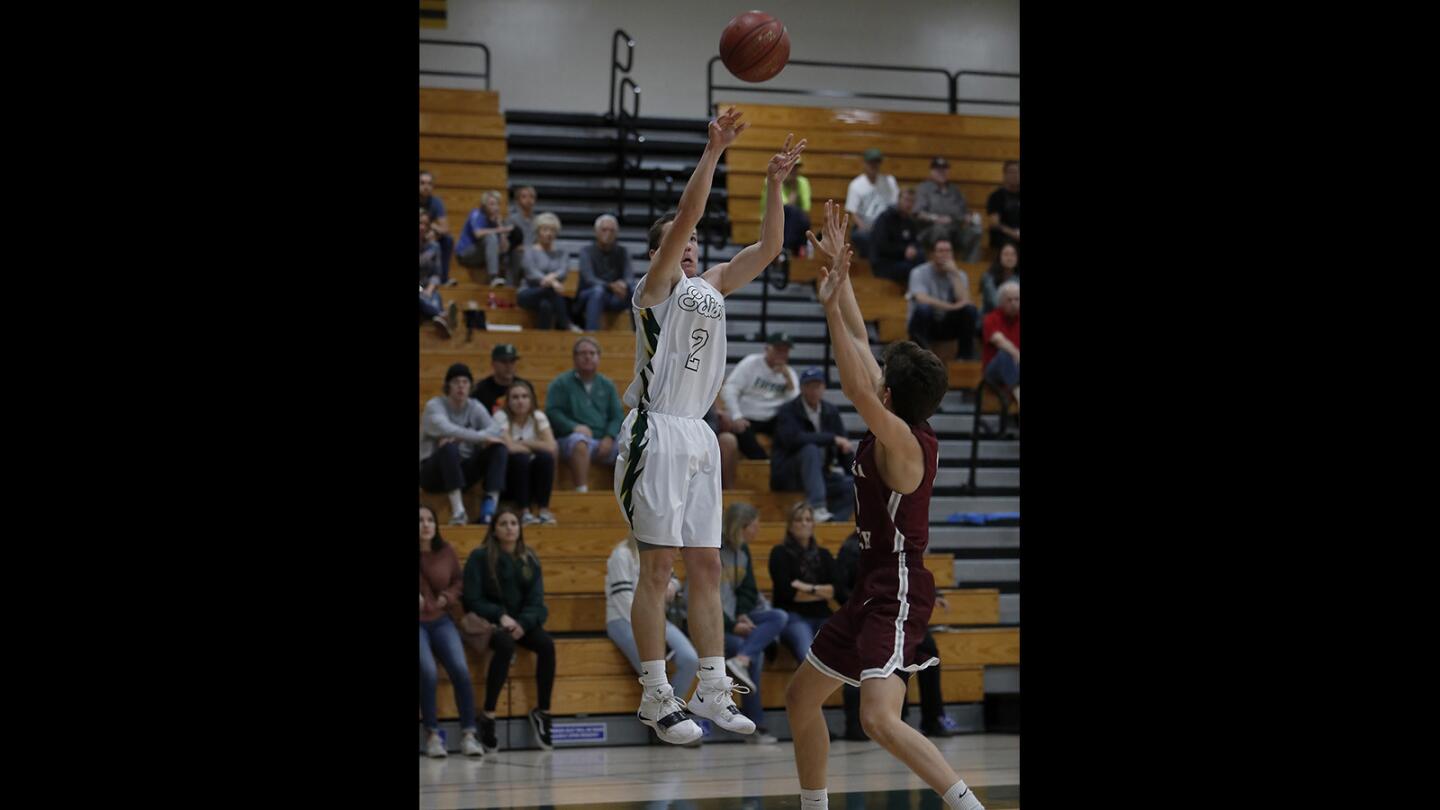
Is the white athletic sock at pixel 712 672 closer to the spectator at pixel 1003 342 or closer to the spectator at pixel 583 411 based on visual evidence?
the spectator at pixel 583 411

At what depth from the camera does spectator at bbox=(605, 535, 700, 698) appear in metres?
9.20

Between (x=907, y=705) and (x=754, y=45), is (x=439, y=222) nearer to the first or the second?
(x=907, y=705)

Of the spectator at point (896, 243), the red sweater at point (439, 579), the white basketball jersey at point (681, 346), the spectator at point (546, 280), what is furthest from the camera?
the spectator at point (896, 243)

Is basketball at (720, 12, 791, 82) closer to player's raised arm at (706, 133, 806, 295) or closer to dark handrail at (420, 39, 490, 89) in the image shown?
player's raised arm at (706, 133, 806, 295)

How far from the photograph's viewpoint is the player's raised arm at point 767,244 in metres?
5.56

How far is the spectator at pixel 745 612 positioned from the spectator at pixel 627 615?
0.95 ft

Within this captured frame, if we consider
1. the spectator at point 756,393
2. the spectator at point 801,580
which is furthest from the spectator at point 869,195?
the spectator at point 801,580

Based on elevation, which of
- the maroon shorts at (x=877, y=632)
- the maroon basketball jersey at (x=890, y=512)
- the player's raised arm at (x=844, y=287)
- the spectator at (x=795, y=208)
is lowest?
the maroon shorts at (x=877, y=632)

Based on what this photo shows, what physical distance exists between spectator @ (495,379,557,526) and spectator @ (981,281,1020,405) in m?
3.78

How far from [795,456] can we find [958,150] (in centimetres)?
582

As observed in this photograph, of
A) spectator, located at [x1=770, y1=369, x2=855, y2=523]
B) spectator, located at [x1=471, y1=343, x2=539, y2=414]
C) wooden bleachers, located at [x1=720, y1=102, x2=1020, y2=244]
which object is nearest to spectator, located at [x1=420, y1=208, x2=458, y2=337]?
spectator, located at [x1=471, y1=343, x2=539, y2=414]
